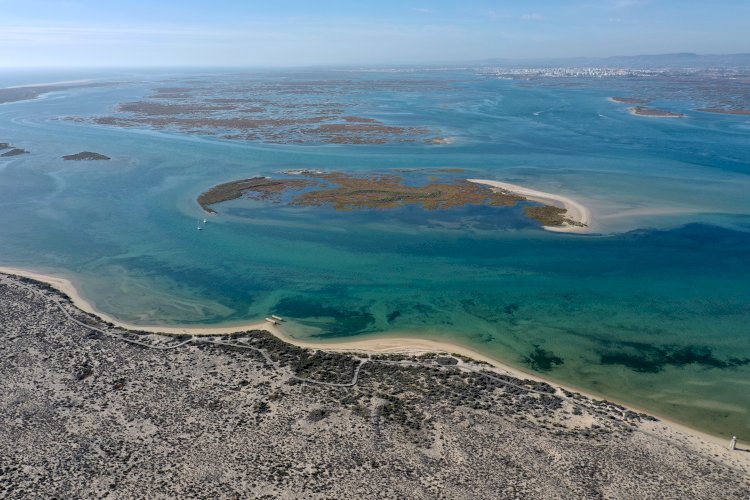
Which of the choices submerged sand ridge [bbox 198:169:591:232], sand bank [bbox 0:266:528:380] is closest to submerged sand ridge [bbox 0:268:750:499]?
sand bank [bbox 0:266:528:380]

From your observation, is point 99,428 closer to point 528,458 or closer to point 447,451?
point 447,451

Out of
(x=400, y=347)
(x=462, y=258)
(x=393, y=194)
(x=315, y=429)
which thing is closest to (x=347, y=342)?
(x=400, y=347)

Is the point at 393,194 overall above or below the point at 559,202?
above

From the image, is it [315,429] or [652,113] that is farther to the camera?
[652,113]

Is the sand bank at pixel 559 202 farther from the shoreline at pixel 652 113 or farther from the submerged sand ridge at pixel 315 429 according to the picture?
the shoreline at pixel 652 113

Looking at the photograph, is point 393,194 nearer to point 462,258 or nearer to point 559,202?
point 462,258

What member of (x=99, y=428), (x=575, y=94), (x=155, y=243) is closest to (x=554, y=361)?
(x=99, y=428)

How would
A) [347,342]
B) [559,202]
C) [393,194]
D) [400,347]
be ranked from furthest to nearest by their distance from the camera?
[393,194] < [559,202] < [347,342] < [400,347]
